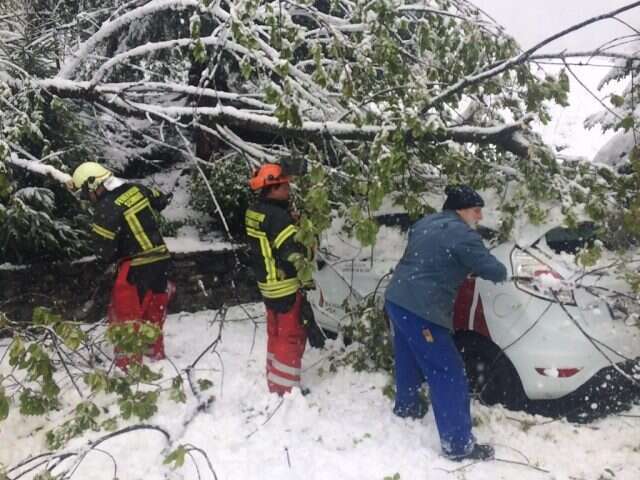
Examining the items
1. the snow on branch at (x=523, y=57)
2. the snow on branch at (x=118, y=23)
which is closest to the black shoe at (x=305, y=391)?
the snow on branch at (x=523, y=57)

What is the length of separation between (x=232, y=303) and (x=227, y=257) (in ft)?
1.78

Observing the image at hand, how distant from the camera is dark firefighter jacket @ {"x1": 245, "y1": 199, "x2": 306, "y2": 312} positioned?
4258 mm

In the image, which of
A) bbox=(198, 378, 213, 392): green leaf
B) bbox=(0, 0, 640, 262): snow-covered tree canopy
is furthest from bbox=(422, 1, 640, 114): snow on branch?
bbox=(198, 378, 213, 392): green leaf

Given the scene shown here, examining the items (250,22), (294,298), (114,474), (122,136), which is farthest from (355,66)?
(122,136)

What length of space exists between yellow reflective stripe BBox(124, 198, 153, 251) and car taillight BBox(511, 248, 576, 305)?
2814 mm

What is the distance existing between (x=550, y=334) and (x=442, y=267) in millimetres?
815

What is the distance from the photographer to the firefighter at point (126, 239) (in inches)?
184

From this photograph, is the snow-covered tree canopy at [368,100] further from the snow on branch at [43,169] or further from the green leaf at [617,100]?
the green leaf at [617,100]

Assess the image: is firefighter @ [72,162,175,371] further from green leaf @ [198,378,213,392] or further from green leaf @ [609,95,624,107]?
green leaf @ [609,95,624,107]

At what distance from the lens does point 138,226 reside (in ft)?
15.6

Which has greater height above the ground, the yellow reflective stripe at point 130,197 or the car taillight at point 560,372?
the yellow reflective stripe at point 130,197

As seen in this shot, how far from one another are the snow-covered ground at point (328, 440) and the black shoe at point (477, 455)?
51 millimetres

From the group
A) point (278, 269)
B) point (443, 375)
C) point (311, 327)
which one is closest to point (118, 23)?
point (278, 269)

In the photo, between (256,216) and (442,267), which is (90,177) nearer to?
(256,216)
